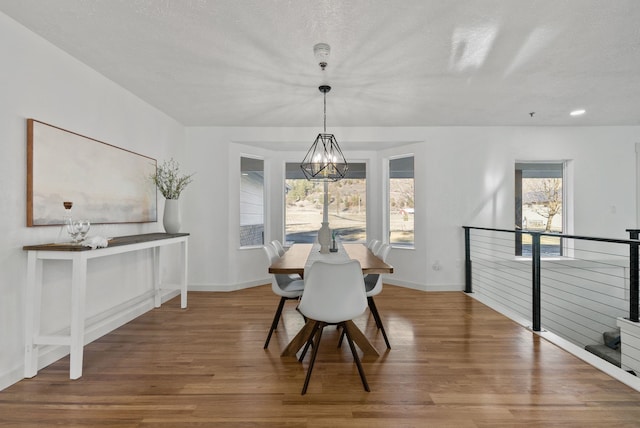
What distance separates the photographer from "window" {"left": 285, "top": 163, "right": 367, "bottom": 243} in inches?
224

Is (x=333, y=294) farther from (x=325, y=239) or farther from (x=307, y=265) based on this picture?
→ (x=325, y=239)

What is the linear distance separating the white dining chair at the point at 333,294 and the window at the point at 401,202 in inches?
128

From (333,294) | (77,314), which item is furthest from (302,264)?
(77,314)

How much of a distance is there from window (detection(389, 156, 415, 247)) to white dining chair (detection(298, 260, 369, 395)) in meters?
3.25

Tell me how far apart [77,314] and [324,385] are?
Result: 5.78 feet

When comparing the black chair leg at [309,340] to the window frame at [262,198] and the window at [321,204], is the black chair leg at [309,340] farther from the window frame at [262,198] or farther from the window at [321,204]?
the window at [321,204]

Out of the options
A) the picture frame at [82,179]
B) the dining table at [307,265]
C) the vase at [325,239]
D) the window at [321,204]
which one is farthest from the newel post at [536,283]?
the picture frame at [82,179]

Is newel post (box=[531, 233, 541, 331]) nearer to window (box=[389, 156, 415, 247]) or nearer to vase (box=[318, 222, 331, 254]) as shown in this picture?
vase (box=[318, 222, 331, 254])

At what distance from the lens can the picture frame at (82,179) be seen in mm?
2348

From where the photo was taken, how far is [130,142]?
3.51 m

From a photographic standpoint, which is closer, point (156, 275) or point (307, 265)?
point (307, 265)

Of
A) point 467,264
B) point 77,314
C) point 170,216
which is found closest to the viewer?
point 77,314

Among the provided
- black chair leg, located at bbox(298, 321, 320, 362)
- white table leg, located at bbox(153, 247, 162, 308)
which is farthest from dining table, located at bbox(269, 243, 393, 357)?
white table leg, located at bbox(153, 247, 162, 308)

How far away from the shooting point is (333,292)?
210 cm
